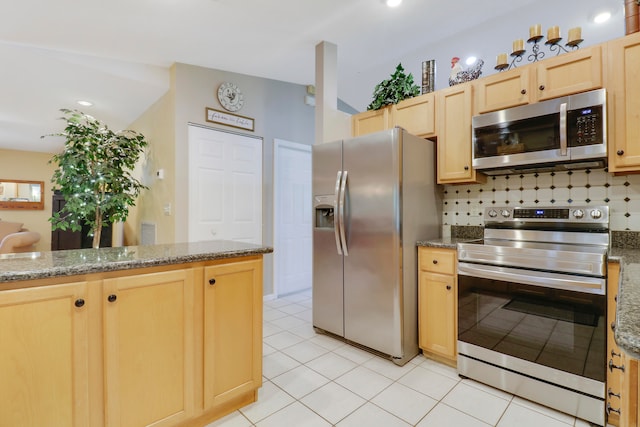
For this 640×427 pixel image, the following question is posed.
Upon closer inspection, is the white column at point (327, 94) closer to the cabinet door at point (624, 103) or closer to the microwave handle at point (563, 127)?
the microwave handle at point (563, 127)

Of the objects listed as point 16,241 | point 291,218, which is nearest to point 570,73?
point 291,218

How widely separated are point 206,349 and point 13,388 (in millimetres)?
692

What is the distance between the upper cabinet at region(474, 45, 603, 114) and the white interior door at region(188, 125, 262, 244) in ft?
7.98

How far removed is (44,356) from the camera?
113 centimetres

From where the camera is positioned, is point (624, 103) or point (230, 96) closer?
point (624, 103)

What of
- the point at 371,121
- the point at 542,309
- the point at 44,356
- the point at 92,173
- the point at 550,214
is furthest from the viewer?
the point at 92,173

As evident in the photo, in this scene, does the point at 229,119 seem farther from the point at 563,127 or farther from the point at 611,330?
the point at 611,330

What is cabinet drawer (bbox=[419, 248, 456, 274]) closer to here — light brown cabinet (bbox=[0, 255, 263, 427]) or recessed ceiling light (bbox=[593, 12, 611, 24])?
light brown cabinet (bbox=[0, 255, 263, 427])

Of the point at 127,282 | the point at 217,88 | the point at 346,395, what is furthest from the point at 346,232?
the point at 217,88

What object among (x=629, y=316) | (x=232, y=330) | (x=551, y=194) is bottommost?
(x=232, y=330)

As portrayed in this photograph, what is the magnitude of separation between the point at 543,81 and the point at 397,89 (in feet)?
3.59

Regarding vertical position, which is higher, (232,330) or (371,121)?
(371,121)

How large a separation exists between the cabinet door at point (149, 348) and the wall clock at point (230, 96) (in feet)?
8.03

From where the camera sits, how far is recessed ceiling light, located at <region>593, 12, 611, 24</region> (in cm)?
223
